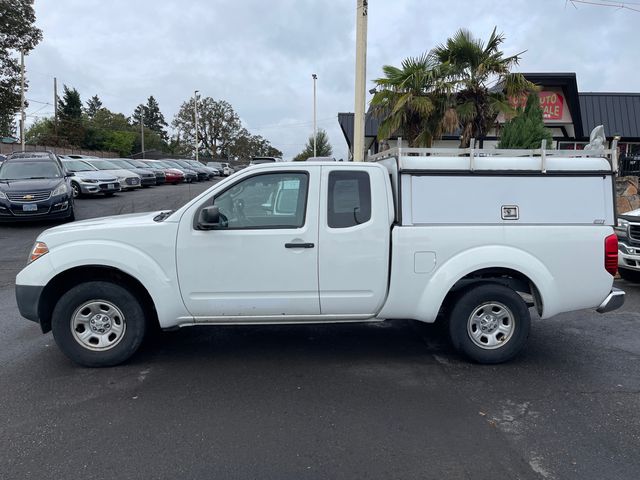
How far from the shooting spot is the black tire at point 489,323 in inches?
191

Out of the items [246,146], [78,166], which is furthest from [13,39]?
[246,146]

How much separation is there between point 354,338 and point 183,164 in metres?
31.7

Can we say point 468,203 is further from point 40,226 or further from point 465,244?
point 40,226

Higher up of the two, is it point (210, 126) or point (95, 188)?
point (210, 126)

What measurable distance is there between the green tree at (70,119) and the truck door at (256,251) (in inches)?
2205

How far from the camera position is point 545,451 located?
11.3 ft

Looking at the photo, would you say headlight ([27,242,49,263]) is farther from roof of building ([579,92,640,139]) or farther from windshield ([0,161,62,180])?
roof of building ([579,92,640,139])

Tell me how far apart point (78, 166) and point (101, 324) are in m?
18.2

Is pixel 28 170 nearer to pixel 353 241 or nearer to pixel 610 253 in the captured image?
pixel 353 241

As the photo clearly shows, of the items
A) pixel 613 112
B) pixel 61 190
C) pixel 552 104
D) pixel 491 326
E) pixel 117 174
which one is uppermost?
pixel 552 104

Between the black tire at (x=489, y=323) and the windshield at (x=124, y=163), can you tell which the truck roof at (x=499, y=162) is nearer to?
the black tire at (x=489, y=323)

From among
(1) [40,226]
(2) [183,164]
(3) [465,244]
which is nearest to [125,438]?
(3) [465,244]

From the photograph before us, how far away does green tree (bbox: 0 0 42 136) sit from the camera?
34.6 meters

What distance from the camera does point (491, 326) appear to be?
16.2 ft
